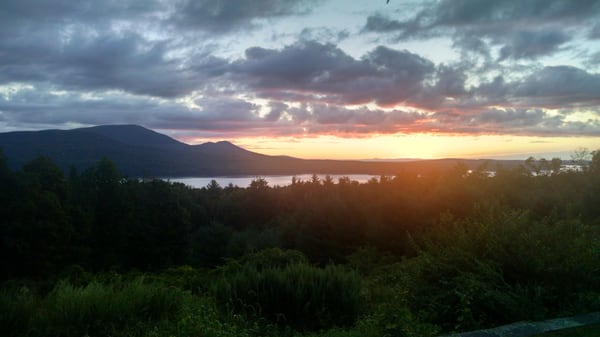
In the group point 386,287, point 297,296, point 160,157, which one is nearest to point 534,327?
point 297,296

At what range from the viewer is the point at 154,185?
120 ft

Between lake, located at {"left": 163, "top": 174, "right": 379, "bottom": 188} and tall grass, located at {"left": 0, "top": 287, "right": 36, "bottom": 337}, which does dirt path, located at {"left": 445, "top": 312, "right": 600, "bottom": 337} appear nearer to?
tall grass, located at {"left": 0, "top": 287, "right": 36, "bottom": 337}

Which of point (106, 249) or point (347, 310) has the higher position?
point (347, 310)

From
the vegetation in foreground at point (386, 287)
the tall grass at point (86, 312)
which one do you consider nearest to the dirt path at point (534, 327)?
the vegetation in foreground at point (386, 287)

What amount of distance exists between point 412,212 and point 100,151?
66.5m

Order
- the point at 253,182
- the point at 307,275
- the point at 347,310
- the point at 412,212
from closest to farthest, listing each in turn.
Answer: the point at 347,310
the point at 307,275
the point at 412,212
the point at 253,182

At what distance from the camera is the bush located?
5953mm

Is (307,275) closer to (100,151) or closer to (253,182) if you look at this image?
(253,182)

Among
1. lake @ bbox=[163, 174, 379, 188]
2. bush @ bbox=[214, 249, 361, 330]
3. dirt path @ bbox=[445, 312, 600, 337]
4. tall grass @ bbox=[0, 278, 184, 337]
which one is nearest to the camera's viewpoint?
dirt path @ bbox=[445, 312, 600, 337]

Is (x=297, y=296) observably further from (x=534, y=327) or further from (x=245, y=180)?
(x=245, y=180)

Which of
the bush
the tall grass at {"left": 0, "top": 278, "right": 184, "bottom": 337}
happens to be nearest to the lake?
the bush

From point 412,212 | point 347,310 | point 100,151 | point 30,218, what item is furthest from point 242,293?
Answer: point 100,151

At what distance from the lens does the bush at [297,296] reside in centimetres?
595

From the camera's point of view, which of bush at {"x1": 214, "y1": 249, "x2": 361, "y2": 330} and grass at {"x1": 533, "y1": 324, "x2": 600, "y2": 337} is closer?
grass at {"x1": 533, "y1": 324, "x2": 600, "y2": 337}
